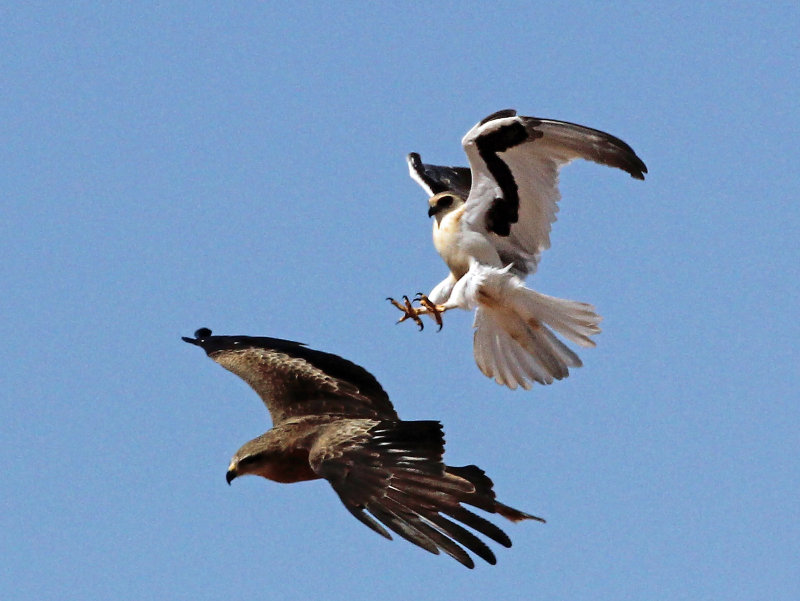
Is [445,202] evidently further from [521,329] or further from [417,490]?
[417,490]

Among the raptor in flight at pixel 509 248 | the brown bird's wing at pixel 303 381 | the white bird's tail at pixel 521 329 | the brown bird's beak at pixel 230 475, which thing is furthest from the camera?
the white bird's tail at pixel 521 329

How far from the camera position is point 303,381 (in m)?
14.6

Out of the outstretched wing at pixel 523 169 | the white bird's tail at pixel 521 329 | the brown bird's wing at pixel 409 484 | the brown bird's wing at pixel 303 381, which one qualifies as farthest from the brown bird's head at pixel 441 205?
the brown bird's wing at pixel 409 484

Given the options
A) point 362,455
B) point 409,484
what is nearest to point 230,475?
point 362,455

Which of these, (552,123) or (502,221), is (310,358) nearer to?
(502,221)

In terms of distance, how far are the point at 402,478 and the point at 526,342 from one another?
11.1ft

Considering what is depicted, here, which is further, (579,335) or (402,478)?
(579,335)

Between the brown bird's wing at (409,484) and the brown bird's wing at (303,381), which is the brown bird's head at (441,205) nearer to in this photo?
the brown bird's wing at (303,381)

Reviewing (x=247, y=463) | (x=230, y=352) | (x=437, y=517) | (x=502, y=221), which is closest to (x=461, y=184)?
(x=502, y=221)

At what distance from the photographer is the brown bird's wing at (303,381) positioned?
46.4 feet

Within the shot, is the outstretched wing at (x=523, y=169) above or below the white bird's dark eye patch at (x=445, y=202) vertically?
below

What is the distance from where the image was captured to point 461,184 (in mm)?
15633

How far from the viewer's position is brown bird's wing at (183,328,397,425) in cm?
1413

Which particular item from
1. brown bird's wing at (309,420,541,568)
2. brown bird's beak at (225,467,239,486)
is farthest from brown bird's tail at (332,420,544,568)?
brown bird's beak at (225,467,239,486)
